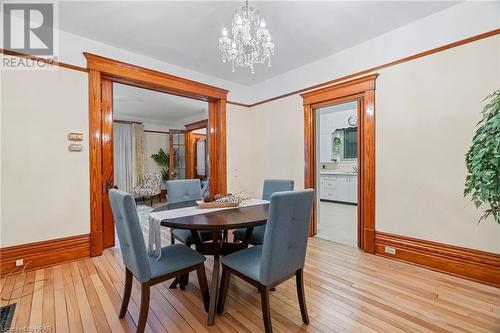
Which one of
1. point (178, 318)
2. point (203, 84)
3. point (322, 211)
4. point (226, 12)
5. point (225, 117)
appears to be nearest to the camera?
point (178, 318)

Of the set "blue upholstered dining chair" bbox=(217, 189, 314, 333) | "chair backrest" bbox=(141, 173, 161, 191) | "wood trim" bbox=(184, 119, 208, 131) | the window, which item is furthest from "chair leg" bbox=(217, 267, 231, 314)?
the window

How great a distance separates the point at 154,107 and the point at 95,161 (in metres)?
3.51

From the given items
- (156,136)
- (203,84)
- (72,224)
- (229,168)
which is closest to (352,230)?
(229,168)

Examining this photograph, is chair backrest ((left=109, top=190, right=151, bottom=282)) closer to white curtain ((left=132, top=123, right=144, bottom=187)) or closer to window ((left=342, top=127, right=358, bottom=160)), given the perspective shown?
white curtain ((left=132, top=123, right=144, bottom=187))

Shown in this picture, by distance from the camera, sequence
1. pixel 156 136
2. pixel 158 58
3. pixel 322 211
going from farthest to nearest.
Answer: pixel 156 136 → pixel 322 211 → pixel 158 58

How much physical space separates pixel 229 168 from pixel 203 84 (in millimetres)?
1521

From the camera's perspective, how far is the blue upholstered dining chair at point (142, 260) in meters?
1.40

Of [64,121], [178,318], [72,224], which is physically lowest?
[178,318]

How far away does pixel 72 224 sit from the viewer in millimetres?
2682

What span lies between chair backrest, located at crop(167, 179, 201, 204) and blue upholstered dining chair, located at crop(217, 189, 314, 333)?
4.31 ft

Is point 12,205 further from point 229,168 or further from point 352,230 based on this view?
point 352,230

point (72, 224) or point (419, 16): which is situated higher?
point (419, 16)

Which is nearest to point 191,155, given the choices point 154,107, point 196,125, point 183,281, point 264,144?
point 196,125

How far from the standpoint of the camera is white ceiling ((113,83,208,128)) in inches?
192
